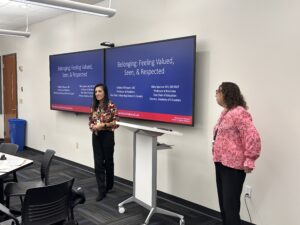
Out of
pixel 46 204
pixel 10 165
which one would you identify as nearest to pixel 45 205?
pixel 46 204

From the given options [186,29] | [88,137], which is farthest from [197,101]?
[88,137]

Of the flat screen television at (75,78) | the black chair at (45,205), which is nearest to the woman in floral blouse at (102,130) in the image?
the flat screen television at (75,78)

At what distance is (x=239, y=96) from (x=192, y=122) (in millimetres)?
886

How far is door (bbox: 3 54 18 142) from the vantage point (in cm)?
764

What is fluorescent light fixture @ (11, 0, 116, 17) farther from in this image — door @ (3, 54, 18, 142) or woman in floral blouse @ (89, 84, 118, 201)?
door @ (3, 54, 18, 142)

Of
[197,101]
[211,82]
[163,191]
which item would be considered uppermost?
[211,82]

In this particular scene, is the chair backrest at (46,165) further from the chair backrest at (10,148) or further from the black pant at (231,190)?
the black pant at (231,190)

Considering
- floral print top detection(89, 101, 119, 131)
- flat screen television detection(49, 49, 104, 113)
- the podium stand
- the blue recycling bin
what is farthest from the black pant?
the blue recycling bin

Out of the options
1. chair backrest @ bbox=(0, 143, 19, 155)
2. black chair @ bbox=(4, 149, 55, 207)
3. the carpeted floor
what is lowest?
the carpeted floor

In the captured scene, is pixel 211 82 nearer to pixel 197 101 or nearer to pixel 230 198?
pixel 197 101

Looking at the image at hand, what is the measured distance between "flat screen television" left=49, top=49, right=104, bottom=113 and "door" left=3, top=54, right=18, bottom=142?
2205mm

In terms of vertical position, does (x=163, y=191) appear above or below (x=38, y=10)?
below

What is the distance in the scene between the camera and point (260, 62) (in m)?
2.99

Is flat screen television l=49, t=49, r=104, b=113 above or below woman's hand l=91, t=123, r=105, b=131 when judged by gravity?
above
